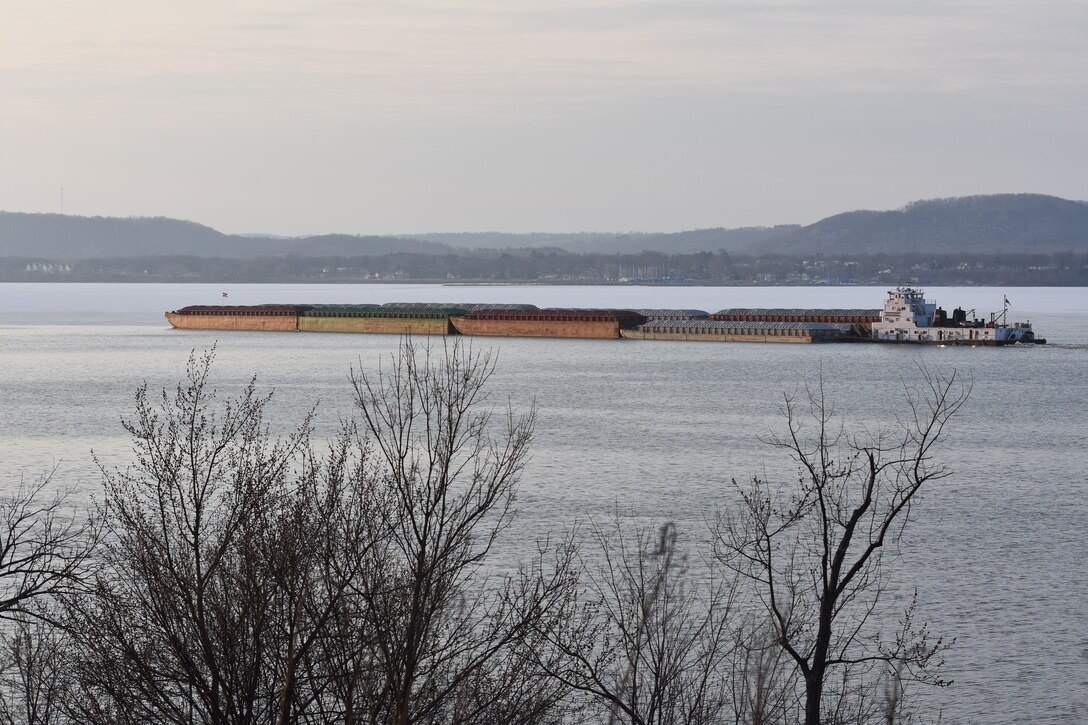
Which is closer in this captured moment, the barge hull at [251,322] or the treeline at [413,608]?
the treeline at [413,608]

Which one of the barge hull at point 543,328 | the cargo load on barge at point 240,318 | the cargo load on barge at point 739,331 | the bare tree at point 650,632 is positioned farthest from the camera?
the cargo load on barge at point 240,318

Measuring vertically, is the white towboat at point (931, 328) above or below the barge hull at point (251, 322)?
above

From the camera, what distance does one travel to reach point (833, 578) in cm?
960

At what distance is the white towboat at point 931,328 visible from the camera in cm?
7800

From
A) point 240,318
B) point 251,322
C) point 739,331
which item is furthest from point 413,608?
point 240,318

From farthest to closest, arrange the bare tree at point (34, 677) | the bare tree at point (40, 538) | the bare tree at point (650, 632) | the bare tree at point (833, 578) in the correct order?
the bare tree at point (40, 538) < the bare tree at point (650, 632) < the bare tree at point (34, 677) < the bare tree at point (833, 578)

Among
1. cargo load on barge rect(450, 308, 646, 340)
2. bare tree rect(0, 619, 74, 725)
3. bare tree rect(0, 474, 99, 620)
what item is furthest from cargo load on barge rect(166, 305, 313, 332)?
bare tree rect(0, 619, 74, 725)

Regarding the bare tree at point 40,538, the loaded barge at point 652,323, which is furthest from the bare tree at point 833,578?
the loaded barge at point 652,323

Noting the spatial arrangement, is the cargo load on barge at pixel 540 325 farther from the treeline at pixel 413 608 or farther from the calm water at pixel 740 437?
the treeline at pixel 413 608

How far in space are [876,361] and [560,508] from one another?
1775 inches

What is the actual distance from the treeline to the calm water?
3.31 ft

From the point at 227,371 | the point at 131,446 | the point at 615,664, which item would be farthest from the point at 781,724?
the point at 227,371

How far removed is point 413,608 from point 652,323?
8234 centimetres

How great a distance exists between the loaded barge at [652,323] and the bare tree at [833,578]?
50.7 m
